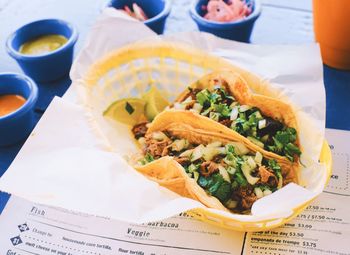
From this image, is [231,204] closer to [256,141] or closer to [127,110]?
[256,141]

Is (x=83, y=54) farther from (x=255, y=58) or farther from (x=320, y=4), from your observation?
(x=320, y=4)

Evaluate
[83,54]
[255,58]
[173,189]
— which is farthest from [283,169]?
[83,54]

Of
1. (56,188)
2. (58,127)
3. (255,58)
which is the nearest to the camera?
(56,188)

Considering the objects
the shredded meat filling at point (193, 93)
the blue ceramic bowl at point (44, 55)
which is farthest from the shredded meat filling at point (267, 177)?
the blue ceramic bowl at point (44, 55)

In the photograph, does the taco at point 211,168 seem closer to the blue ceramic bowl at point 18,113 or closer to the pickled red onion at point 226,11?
the blue ceramic bowl at point 18,113

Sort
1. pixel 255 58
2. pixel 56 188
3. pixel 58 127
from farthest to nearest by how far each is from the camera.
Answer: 1. pixel 255 58
2. pixel 58 127
3. pixel 56 188

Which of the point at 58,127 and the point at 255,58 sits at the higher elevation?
the point at 255,58

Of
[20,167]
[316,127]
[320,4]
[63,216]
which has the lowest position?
[63,216]

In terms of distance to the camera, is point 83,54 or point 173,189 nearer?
point 173,189
